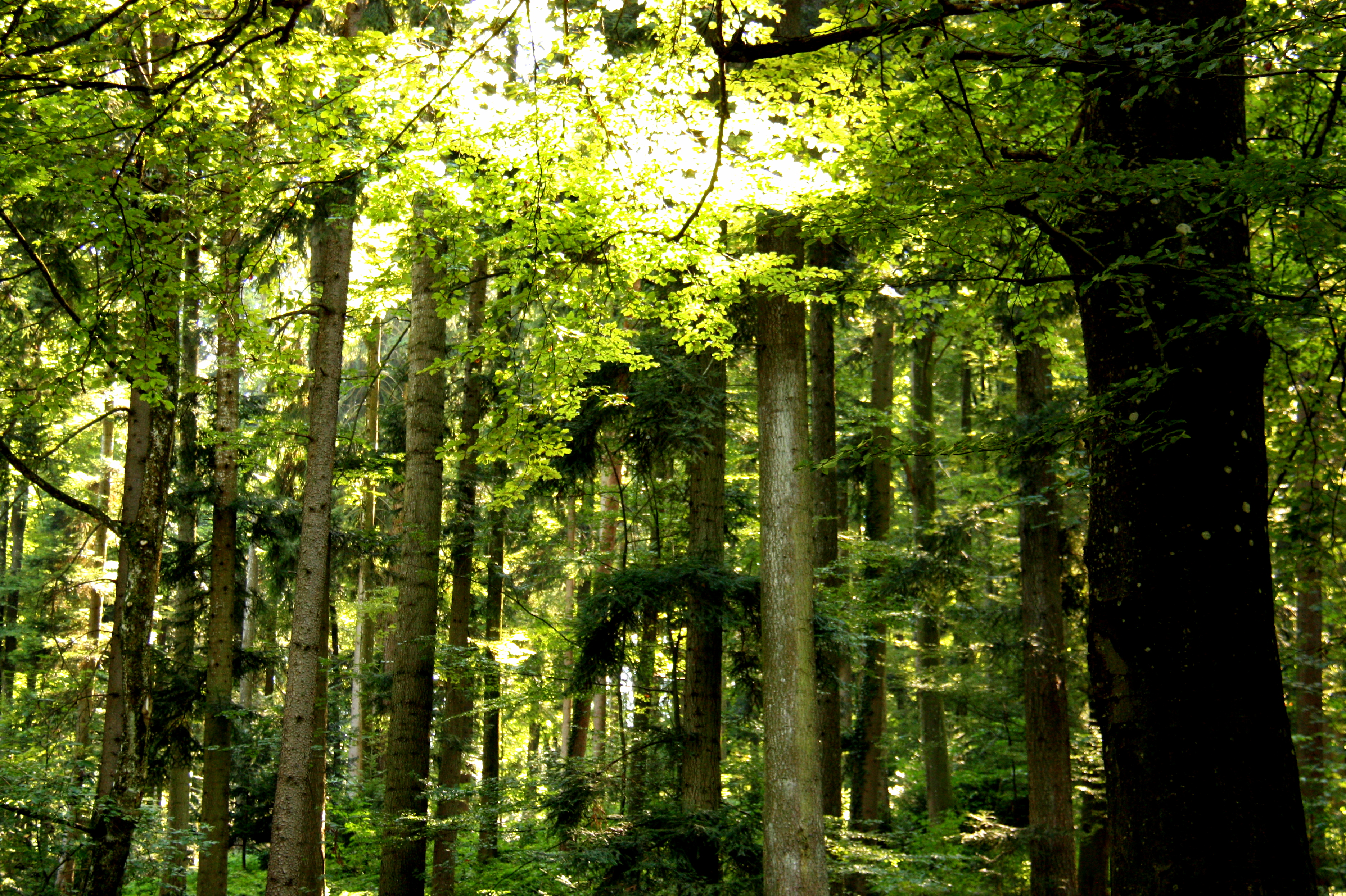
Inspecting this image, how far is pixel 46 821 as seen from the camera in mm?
7164

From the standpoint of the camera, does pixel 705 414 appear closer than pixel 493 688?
Yes

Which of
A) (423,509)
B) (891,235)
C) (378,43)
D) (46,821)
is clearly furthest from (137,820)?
(891,235)

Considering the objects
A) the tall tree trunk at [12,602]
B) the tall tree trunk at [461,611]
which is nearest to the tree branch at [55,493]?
the tall tree trunk at [461,611]

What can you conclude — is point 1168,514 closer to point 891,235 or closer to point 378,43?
point 891,235

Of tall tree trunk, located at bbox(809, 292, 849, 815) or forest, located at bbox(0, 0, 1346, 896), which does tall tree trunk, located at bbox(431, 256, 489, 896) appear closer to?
forest, located at bbox(0, 0, 1346, 896)

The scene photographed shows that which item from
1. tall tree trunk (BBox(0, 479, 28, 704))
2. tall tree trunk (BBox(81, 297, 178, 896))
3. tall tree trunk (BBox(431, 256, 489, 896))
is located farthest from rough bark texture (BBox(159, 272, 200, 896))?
tall tree trunk (BBox(0, 479, 28, 704))

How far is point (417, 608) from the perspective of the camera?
10.5 metres

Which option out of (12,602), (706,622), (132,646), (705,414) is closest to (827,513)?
(705,414)

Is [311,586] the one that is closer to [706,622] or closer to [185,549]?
[706,622]

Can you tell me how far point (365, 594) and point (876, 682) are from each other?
9.43 meters

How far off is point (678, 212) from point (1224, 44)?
3.77 meters

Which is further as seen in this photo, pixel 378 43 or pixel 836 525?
pixel 836 525

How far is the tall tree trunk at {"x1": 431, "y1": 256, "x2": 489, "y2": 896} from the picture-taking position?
1119cm

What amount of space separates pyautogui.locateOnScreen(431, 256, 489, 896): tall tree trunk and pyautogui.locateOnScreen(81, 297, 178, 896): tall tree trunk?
3149 millimetres
